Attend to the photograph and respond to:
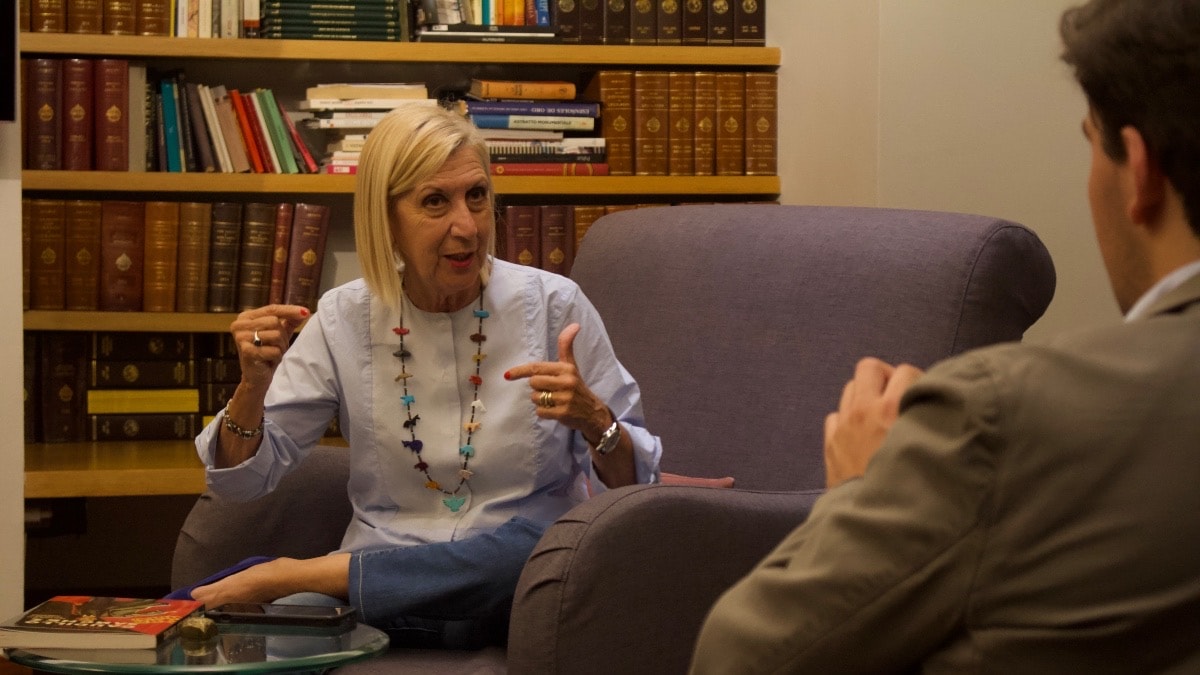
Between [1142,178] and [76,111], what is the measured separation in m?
2.82

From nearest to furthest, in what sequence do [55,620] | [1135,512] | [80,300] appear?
[1135,512]
[55,620]
[80,300]

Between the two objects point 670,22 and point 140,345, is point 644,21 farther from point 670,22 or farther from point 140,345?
point 140,345

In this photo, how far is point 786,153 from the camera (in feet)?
11.2

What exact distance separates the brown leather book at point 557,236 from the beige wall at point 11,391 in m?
1.18

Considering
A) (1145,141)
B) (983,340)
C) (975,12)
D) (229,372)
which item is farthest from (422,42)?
(1145,141)

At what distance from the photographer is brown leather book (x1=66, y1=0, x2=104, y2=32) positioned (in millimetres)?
3092

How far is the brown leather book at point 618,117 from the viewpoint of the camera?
3.33 metres

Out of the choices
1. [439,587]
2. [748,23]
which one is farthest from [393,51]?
[439,587]

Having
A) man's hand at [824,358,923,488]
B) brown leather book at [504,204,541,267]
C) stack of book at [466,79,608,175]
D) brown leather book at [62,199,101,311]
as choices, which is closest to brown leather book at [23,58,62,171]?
brown leather book at [62,199,101,311]

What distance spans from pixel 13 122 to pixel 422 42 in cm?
96

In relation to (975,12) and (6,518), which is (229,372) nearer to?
(6,518)

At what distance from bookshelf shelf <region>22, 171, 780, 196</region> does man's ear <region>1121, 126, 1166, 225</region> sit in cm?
256

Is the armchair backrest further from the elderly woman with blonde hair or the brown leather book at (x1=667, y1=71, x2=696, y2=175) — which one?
the brown leather book at (x1=667, y1=71, x2=696, y2=175)

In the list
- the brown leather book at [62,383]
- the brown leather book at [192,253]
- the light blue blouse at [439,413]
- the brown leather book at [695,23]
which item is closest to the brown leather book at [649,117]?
the brown leather book at [695,23]
